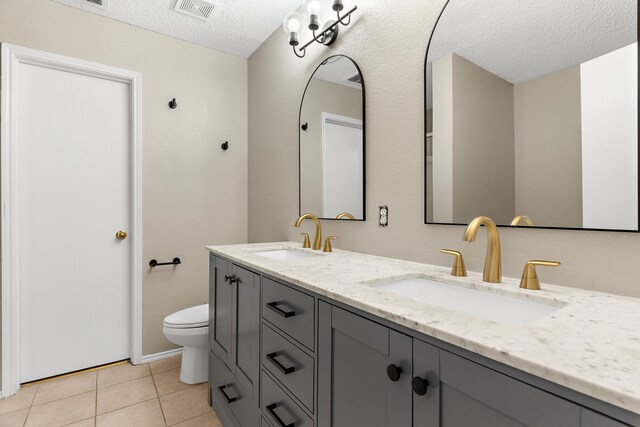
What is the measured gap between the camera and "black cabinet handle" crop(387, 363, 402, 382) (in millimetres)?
718

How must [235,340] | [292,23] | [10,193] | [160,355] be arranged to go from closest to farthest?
[235,340]
[292,23]
[10,193]
[160,355]

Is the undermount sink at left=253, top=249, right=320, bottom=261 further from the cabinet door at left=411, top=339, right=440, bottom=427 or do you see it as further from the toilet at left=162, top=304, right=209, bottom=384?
the cabinet door at left=411, top=339, right=440, bottom=427

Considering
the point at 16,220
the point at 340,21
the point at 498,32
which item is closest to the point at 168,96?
the point at 16,220

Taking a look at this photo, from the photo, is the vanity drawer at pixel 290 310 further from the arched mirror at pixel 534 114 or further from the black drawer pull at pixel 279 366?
the arched mirror at pixel 534 114

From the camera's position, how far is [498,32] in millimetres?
1143

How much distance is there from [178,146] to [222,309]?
4.86 ft

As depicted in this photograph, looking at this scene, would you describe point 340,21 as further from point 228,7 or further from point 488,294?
point 488,294

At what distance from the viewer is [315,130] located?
2.06 metres

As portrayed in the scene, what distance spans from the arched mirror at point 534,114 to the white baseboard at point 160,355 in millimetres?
2288

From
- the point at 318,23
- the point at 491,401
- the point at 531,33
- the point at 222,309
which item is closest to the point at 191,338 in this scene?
the point at 222,309

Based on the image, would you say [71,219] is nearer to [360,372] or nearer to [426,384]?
[360,372]

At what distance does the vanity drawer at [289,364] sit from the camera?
103cm

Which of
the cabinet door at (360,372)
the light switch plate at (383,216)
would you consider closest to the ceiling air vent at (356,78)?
the light switch plate at (383,216)

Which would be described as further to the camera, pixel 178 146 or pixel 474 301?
pixel 178 146
